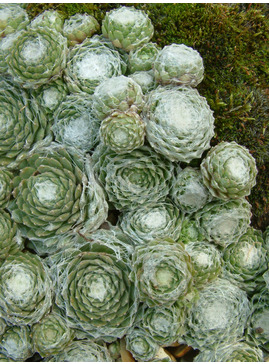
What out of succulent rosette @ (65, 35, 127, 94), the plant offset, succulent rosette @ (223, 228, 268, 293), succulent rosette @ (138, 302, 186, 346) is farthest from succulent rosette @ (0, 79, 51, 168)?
succulent rosette @ (223, 228, 268, 293)

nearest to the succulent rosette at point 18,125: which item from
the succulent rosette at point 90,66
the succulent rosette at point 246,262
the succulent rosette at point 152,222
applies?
the succulent rosette at point 90,66

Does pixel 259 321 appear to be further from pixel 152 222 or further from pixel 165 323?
pixel 152 222

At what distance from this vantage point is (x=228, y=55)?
224cm

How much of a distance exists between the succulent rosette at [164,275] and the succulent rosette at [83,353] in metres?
0.50

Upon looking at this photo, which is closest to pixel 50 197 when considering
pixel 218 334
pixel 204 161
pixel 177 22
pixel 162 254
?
pixel 162 254

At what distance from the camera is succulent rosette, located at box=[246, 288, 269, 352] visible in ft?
6.80

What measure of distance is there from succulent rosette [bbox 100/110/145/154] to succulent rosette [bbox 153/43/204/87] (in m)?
0.28

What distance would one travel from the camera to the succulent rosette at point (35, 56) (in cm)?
196

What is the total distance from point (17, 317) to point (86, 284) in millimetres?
418

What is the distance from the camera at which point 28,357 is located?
205cm

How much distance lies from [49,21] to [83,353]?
1.91 m

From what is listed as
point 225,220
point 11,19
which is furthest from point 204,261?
point 11,19

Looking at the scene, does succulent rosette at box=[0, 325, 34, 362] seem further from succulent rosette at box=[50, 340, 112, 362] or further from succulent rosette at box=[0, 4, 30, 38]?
succulent rosette at box=[0, 4, 30, 38]

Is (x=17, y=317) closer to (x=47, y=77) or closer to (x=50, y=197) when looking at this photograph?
(x=50, y=197)
